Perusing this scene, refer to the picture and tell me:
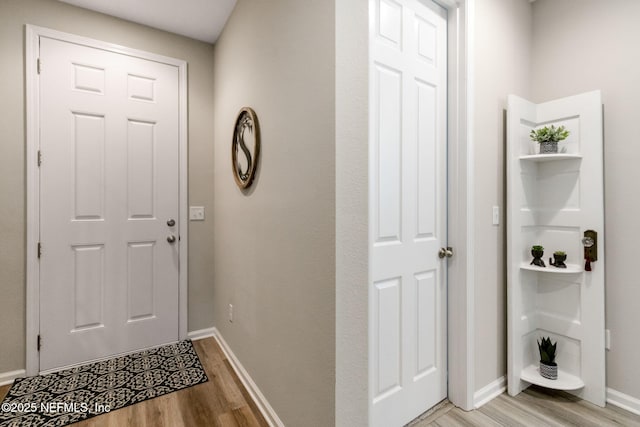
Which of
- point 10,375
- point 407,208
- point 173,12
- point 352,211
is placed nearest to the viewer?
point 352,211

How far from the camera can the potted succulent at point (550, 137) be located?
1.83m

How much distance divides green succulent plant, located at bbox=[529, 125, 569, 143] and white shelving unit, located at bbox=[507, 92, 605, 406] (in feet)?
0.18

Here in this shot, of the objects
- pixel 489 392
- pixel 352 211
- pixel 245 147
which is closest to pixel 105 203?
pixel 245 147

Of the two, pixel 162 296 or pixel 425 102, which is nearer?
pixel 425 102

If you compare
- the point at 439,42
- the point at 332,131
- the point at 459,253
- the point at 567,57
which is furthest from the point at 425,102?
the point at 567,57

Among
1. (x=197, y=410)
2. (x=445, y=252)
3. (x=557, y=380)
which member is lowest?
(x=197, y=410)

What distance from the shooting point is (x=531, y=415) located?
1649mm

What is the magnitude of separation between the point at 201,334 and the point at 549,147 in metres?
3.07

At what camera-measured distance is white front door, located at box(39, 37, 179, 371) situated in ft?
7.06

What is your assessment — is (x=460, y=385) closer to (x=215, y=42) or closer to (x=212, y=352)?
(x=212, y=352)

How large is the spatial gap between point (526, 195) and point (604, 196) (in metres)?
0.40

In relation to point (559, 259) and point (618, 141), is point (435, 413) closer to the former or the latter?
point (559, 259)

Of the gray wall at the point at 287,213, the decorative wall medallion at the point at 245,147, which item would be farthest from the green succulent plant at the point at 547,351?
the decorative wall medallion at the point at 245,147

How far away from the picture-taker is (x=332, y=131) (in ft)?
3.93
